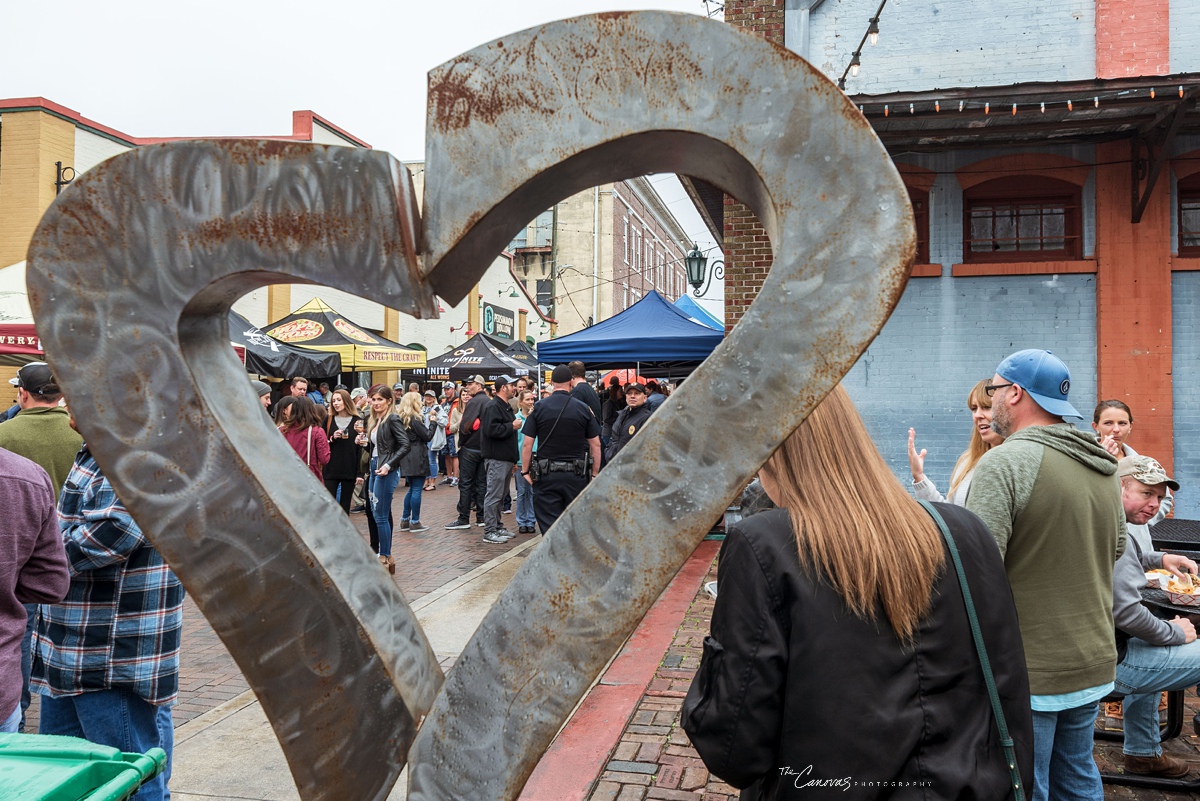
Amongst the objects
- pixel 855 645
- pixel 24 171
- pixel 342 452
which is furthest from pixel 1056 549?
pixel 24 171

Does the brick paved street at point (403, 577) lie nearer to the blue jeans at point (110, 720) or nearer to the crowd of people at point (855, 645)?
the blue jeans at point (110, 720)

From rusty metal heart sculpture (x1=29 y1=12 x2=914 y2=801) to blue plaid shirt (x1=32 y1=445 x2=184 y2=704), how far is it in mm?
1608

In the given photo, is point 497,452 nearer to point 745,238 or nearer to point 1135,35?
point 745,238

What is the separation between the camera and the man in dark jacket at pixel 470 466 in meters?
10.7

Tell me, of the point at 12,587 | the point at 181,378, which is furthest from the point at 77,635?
the point at 181,378

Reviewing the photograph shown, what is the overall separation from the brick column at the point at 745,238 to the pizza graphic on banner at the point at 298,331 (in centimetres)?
757

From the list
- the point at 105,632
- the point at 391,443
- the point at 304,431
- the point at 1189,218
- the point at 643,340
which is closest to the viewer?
the point at 105,632

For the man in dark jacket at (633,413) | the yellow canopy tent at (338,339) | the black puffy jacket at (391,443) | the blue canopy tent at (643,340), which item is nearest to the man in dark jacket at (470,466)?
the blue canopy tent at (643,340)

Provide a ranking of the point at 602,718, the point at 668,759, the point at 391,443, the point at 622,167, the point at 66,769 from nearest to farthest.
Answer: the point at 622,167 < the point at 66,769 < the point at 668,759 < the point at 602,718 < the point at 391,443

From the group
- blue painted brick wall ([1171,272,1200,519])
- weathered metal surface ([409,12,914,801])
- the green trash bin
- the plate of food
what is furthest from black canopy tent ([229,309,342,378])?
blue painted brick wall ([1171,272,1200,519])

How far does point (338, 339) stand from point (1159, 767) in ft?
40.7

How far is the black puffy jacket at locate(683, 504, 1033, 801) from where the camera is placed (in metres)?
1.58

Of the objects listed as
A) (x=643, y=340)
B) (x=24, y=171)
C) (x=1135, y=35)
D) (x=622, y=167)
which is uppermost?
(x=24, y=171)

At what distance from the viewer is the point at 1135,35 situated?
8672mm
